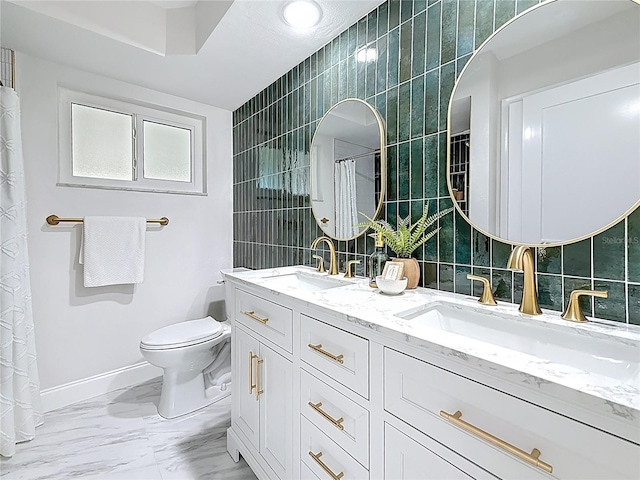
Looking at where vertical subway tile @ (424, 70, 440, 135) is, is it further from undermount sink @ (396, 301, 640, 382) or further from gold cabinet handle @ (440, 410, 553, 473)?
gold cabinet handle @ (440, 410, 553, 473)

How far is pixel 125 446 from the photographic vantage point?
5.48 feet

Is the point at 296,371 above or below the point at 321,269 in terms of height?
below

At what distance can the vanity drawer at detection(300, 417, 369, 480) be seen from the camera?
921 mm

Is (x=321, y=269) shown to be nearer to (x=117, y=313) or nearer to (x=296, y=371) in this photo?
(x=296, y=371)

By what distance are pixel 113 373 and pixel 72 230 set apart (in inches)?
40.4

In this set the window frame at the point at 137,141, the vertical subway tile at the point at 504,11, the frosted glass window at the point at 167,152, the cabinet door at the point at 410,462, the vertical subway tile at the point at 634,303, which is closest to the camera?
the cabinet door at the point at 410,462

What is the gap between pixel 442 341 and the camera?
26.9 inches

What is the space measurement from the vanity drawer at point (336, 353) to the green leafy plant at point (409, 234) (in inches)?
19.6

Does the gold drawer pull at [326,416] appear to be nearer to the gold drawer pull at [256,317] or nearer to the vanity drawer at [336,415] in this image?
the vanity drawer at [336,415]

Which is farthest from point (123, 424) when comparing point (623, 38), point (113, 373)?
point (623, 38)

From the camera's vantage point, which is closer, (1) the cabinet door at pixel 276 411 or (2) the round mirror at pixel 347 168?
(1) the cabinet door at pixel 276 411

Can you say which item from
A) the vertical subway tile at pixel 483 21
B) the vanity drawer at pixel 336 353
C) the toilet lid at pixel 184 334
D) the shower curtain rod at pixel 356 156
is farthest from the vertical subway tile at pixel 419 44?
the toilet lid at pixel 184 334

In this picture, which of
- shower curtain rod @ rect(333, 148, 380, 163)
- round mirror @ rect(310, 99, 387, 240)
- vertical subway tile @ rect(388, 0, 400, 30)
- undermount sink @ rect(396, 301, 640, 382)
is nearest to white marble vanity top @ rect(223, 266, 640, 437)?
undermount sink @ rect(396, 301, 640, 382)

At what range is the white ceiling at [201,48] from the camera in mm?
1550
